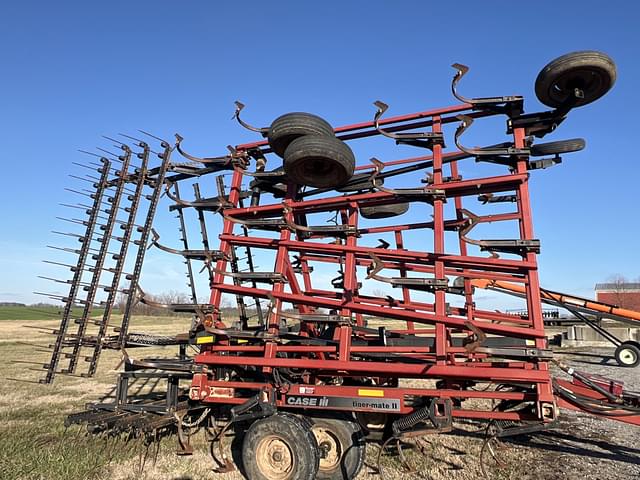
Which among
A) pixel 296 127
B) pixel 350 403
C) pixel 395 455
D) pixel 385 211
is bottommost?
pixel 395 455

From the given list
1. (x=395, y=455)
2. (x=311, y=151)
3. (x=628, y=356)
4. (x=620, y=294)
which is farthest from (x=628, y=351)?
(x=620, y=294)

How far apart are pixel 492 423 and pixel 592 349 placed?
19087 millimetres

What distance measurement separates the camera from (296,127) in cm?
521

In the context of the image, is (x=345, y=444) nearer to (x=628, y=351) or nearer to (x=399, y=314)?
(x=399, y=314)

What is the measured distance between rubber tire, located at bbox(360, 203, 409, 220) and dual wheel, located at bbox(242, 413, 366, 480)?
11.8 feet

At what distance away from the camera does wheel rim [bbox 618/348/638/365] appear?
14.6 metres

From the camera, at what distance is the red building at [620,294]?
52.3 metres

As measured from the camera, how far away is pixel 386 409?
4285 millimetres

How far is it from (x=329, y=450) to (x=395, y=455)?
109 centimetres

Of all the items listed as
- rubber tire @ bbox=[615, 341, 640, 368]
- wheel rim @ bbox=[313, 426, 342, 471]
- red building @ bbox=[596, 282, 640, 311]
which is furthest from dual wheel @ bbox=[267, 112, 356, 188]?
red building @ bbox=[596, 282, 640, 311]

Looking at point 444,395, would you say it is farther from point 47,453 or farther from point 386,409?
point 47,453

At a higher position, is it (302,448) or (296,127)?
(296,127)

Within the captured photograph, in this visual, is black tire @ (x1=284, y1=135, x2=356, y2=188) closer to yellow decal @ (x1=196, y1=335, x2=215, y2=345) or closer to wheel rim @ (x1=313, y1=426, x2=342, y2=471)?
yellow decal @ (x1=196, y1=335, x2=215, y2=345)

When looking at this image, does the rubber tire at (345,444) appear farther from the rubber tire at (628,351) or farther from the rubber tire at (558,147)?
the rubber tire at (628,351)
